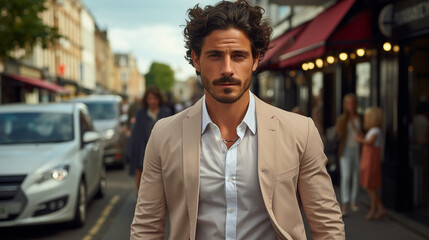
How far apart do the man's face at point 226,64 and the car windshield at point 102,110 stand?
13.8m

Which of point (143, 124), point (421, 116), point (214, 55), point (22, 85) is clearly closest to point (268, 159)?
point (214, 55)

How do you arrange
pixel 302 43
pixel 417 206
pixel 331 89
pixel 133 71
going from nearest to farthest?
1. pixel 417 206
2. pixel 302 43
3. pixel 331 89
4. pixel 133 71

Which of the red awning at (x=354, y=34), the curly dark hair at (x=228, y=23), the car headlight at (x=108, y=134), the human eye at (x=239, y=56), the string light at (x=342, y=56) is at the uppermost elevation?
the red awning at (x=354, y=34)

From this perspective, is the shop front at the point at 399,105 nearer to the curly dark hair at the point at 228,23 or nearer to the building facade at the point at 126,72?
the curly dark hair at the point at 228,23

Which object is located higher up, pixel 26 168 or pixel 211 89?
pixel 211 89

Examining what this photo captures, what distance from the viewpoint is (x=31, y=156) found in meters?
7.23

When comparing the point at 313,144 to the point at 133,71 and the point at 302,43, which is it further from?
the point at 133,71

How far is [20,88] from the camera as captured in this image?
110ft

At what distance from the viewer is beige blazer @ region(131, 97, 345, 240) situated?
218cm

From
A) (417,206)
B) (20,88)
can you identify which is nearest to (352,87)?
(417,206)

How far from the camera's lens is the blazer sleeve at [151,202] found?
2.29 m

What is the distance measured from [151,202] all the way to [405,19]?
23.2 ft

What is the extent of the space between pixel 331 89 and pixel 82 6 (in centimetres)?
5157

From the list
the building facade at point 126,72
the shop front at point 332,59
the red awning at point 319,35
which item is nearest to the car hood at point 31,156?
the shop front at point 332,59
